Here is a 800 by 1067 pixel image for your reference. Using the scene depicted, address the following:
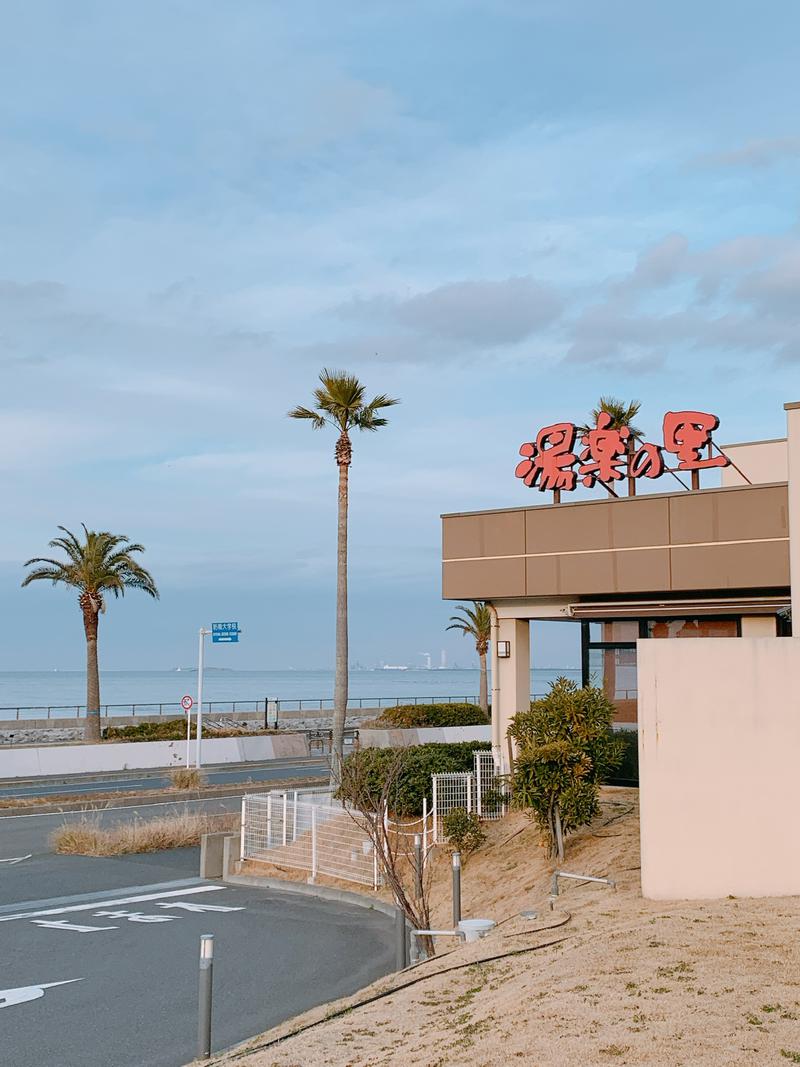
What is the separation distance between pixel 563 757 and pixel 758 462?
11435mm

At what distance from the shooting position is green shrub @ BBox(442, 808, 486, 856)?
693 inches

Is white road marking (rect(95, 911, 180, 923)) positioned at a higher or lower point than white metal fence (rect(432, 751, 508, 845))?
lower

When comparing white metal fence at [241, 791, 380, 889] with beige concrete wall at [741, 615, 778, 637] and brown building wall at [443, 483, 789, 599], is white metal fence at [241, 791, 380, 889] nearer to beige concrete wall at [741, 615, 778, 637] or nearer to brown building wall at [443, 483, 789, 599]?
brown building wall at [443, 483, 789, 599]

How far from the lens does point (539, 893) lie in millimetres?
14844

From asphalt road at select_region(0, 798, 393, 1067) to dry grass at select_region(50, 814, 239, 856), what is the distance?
0.97 m

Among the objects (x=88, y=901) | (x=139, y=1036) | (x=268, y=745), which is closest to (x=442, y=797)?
(x=88, y=901)

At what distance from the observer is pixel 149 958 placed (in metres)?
13.2

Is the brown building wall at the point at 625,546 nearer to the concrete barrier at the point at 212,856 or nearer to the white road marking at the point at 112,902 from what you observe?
the concrete barrier at the point at 212,856

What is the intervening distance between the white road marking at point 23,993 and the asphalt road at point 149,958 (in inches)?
0.6

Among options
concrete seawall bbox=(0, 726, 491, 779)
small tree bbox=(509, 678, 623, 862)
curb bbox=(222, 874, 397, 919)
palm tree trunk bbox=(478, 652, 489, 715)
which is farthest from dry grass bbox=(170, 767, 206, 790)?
palm tree trunk bbox=(478, 652, 489, 715)

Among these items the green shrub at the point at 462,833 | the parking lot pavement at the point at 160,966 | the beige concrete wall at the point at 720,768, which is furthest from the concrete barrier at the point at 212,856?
the beige concrete wall at the point at 720,768

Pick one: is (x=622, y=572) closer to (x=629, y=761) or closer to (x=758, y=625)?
A: (x=758, y=625)

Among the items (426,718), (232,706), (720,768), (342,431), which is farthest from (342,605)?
(232,706)

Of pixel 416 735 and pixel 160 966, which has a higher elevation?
pixel 416 735
